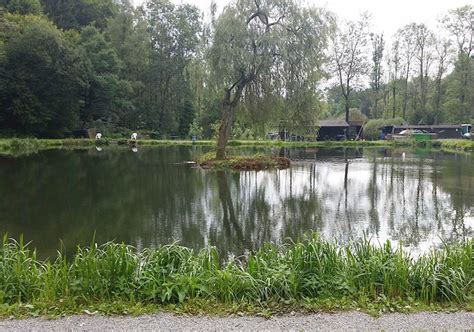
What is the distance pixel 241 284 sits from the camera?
5172 millimetres

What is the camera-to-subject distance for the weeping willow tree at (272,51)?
71.6ft

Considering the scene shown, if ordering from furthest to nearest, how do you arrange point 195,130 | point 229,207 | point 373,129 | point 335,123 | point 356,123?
point 356,123
point 373,129
point 195,130
point 335,123
point 229,207

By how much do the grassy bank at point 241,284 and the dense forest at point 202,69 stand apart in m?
17.5

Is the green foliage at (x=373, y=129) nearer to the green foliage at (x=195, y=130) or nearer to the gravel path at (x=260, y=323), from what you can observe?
the green foliage at (x=195, y=130)

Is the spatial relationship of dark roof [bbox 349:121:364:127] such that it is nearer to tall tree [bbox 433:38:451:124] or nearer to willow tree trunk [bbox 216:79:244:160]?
tall tree [bbox 433:38:451:124]

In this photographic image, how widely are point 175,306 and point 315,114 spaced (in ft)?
66.8

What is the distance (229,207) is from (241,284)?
297 inches

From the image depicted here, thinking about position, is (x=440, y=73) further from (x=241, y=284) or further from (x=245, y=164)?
(x=241, y=284)

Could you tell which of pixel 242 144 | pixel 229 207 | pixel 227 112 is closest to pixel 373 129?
pixel 242 144

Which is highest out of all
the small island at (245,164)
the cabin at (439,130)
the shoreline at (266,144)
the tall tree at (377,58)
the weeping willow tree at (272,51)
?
the tall tree at (377,58)

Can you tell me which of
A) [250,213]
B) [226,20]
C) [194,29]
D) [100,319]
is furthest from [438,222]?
[194,29]

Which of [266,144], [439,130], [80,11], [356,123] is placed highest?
[80,11]

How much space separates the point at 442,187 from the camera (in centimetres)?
1647

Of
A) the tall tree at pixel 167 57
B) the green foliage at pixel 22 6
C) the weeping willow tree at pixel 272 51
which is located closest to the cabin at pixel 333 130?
the tall tree at pixel 167 57
